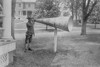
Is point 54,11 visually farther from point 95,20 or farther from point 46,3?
point 95,20

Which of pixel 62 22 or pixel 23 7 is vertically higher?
pixel 23 7

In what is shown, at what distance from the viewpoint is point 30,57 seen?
8055mm

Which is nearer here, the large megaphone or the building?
the large megaphone

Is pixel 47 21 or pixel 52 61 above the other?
pixel 47 21

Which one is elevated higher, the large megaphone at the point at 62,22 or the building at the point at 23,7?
the building at the point at 23,7

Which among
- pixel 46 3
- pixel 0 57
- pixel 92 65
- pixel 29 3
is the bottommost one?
pixel 92 65

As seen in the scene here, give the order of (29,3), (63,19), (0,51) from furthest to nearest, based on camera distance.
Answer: (29,3) < (63,19) < (0,51)

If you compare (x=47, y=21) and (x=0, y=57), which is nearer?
(x=0, y=57)

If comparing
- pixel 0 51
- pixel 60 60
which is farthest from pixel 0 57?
pixel 60 60

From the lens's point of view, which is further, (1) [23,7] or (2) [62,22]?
(1) [23,7]

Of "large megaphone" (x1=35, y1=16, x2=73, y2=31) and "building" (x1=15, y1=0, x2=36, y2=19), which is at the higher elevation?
"building" (x1=15, y1=0, x2=36, y2=19)

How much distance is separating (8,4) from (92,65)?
3750 millimetres

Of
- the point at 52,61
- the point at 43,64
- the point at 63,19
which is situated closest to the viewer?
the point at 43,64

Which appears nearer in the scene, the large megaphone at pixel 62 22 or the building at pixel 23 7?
the large megaphone at pixel 62 22
